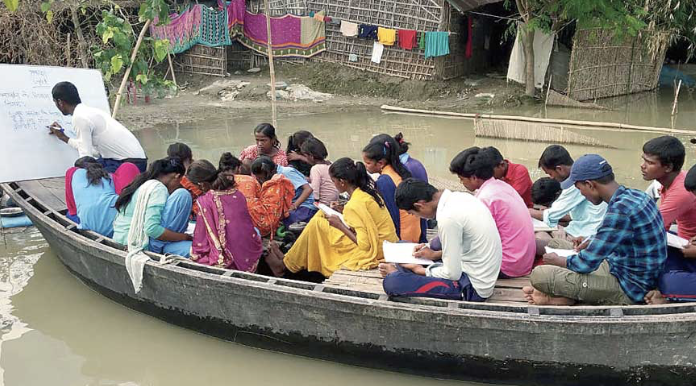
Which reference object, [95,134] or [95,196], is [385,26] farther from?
[95,196]

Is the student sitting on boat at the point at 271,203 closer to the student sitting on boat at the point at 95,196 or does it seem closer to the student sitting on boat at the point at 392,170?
the student sitting on boat at the point at 392,170

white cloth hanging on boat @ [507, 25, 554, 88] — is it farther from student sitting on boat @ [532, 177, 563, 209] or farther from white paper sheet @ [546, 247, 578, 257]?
white paper sheet @ [546, 247, 578, 257]

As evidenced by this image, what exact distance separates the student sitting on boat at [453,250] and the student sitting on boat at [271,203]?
4.84 feet

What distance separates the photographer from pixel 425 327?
4.01m

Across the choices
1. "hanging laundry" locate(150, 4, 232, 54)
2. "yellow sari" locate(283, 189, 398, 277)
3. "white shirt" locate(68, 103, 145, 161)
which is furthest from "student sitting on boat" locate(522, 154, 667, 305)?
"hanging laundry" locate(150, 4, 232, 54)

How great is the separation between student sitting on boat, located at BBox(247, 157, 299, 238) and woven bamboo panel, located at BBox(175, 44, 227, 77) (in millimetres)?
11518

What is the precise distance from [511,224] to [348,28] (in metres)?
12.0

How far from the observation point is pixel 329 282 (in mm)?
4469

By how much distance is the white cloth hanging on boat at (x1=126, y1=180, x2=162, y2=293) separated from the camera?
480 cm

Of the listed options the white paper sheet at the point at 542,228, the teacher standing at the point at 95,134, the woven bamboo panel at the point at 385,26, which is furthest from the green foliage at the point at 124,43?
the woven bamboo panel at the point at 385,26

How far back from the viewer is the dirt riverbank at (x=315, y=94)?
547 inches

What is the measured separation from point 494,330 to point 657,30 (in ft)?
41.2

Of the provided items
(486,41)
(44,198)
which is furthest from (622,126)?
(44,198)

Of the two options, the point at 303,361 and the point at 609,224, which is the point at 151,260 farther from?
the point at 609,224
